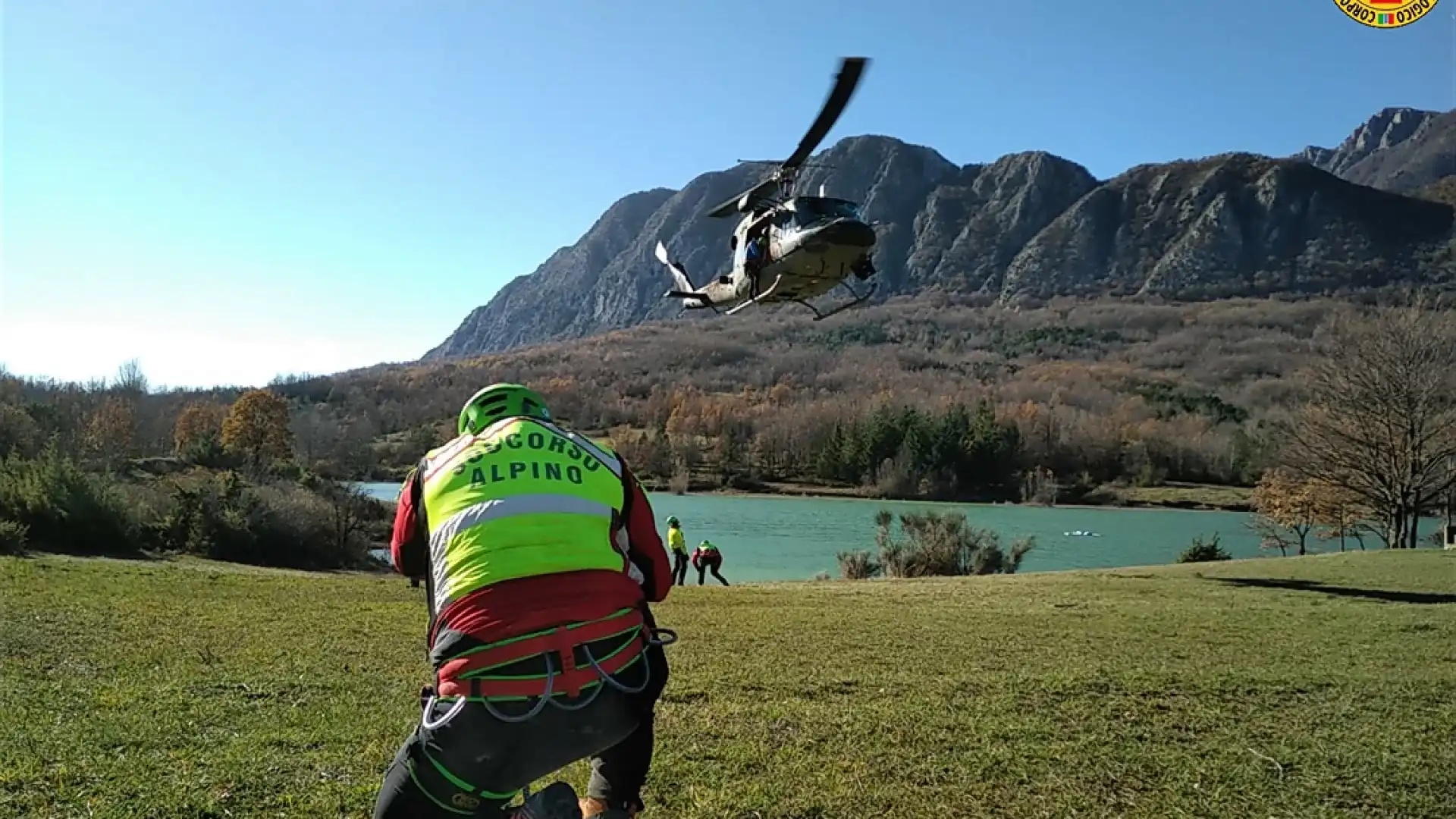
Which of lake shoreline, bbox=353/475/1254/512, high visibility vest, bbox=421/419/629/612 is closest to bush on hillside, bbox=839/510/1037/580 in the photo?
high visibility vest, bbox=421/419/629/612

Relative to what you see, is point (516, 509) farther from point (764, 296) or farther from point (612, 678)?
point (764, 296)

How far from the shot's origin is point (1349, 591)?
17969 mm

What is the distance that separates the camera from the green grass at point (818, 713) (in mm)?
4438

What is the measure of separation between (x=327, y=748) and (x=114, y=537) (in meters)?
20.3

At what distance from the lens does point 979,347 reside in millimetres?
187250

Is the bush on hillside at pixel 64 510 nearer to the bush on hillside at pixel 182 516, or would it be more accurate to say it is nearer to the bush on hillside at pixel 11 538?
the bush on hillside at pixel 182 516

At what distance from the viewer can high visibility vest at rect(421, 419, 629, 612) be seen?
2512mm

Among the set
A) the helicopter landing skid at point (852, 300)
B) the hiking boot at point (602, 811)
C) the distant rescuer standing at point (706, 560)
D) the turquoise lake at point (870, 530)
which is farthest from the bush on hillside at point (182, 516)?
the hiking boot at point (602, 811)

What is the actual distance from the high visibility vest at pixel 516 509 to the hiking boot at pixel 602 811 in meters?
0.75

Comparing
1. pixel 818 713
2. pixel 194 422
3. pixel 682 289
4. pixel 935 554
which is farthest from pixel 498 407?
pixel 194 422

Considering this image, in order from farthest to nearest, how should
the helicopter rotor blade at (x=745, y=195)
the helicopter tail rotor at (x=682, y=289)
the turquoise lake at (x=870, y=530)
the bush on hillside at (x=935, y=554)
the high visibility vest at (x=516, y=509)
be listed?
1. the turquoise lake at (x=870, y=530)
2. the bush on hillside at (x=935, y=554)
3. the helicopter tail rotor at (x=682, y=289)
4. the helicopter rotor blade at (x=745, y=195)
5. the high visibility vest at (x=516, y=509)

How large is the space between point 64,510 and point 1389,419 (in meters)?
38.6

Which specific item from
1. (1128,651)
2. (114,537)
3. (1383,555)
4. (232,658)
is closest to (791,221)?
(1128,651)

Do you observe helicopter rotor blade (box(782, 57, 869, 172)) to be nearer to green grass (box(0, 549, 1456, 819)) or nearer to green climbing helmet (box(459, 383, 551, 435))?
green grass (box(0, 549, 1456, 819))
